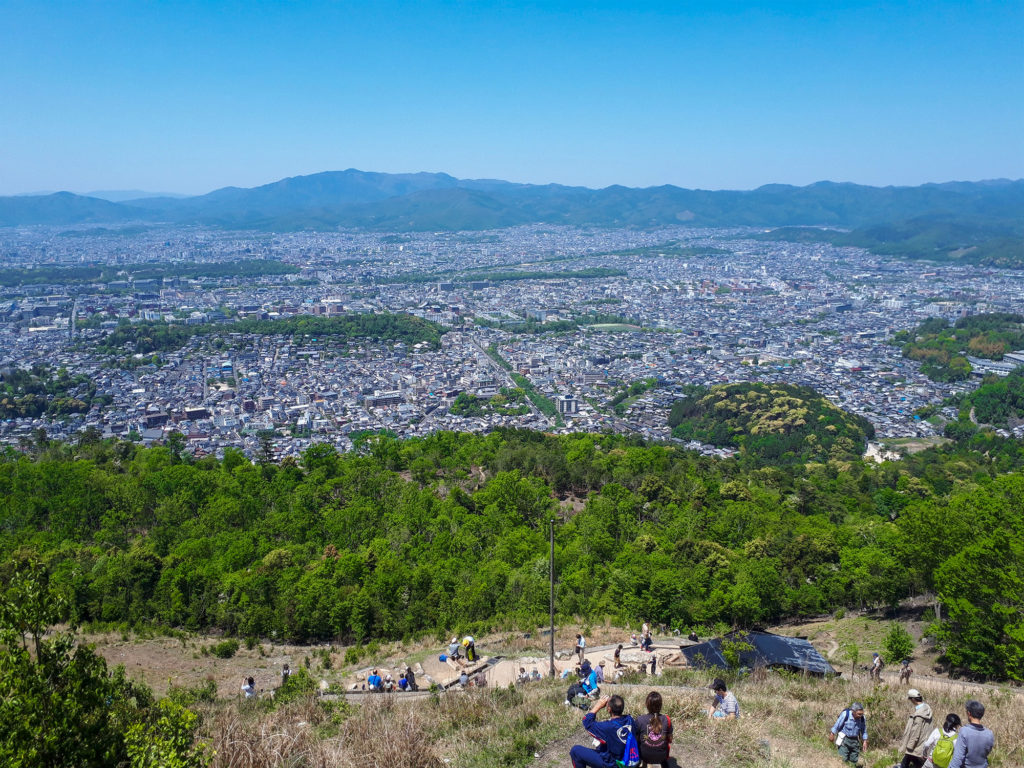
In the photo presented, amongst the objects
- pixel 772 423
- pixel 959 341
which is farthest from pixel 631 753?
pixel 959 341

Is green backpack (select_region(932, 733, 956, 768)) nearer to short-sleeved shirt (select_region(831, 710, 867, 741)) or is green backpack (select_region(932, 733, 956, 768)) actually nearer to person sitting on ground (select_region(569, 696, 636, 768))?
short-sleeved shirt (select_region(831, 710, 867, 741))

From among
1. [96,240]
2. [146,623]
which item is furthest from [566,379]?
[96,240]

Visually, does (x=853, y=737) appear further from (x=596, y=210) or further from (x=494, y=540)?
(x=596, y=210)

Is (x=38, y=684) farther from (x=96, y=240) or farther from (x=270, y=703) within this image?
(x=96, y=240)

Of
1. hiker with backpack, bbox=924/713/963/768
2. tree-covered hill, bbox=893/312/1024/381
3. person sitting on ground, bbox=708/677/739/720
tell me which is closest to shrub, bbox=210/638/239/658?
person sitting on ground, bbox=708/677/739/720

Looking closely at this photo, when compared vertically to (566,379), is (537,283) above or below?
above

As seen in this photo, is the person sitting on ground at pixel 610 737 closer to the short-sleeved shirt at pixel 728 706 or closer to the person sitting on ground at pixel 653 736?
the person sitting on ground at pixel 653 736
